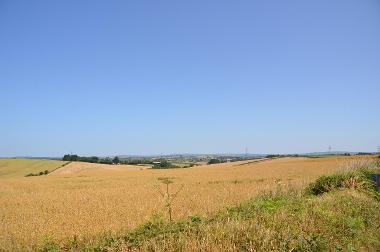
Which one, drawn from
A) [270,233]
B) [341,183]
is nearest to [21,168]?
[341,183]

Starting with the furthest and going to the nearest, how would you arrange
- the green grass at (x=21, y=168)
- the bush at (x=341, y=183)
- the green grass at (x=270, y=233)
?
the green grass at (x=21, y=168)
the bush at (x=341, y=183)
the green grass at (x=270, y=233)

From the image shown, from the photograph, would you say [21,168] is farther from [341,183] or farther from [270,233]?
[270,233]

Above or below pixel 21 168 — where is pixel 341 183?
below

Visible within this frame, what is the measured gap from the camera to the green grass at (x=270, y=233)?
22.2 ft

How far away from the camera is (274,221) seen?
8375 millimetres

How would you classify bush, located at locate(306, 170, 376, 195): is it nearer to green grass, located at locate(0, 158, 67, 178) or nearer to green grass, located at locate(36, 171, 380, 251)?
green grass, located at locate(36, 171, 380, 251)

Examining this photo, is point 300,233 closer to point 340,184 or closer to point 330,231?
point 330,231

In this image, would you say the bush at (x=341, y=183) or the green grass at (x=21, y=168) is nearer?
the bush at (x=341, y=183)

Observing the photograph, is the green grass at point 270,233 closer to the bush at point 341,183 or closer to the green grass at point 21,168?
the bush at point 341,183

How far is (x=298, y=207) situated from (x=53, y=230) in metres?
7.61

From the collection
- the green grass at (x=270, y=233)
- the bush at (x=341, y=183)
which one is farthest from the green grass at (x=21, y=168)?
the green grass at (x=270, y=233)

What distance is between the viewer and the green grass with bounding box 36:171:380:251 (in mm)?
6754

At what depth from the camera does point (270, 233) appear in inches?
285

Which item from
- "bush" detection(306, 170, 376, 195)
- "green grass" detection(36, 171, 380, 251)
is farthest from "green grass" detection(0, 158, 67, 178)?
"green grass" detection(36, 171, 380, 251)
